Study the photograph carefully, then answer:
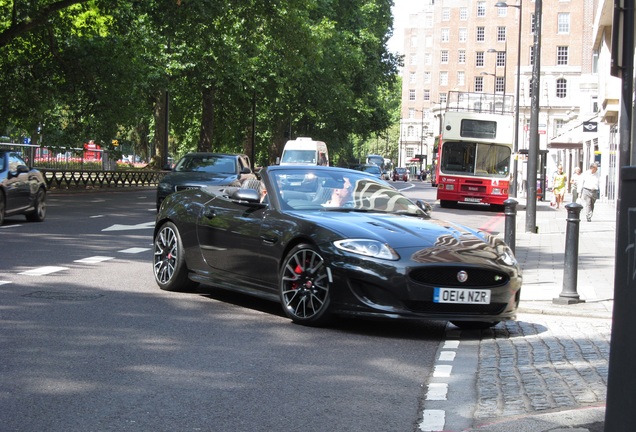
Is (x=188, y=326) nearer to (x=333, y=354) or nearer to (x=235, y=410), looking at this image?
(x=333, y=354)

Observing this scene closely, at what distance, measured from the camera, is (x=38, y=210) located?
2183 centimetres

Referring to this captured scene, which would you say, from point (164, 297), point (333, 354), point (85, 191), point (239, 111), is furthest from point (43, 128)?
point (333, 354)

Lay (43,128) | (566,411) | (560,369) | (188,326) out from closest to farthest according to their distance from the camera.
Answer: (566,411) → (560,369) → (188,326) → (43,128)

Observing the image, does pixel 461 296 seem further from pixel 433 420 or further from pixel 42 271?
pixel 42 271

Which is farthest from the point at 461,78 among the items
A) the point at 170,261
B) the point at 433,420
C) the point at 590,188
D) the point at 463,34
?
the point at 433,420

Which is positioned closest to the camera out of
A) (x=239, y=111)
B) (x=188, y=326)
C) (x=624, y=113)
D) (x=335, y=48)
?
(x=624, y=113)

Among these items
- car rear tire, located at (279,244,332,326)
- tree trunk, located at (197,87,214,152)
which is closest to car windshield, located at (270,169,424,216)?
car rear tire, located at (279,244,332,326)

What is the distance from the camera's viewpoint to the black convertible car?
835 centimetres

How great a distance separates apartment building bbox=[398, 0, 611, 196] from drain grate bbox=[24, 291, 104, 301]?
6221cm

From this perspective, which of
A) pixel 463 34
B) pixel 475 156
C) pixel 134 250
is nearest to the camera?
pixel 134 250

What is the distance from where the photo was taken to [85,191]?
42812mm

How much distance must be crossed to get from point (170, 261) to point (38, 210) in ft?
39.3

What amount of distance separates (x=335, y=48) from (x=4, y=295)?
45.7 metres

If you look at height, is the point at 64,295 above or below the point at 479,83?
below
